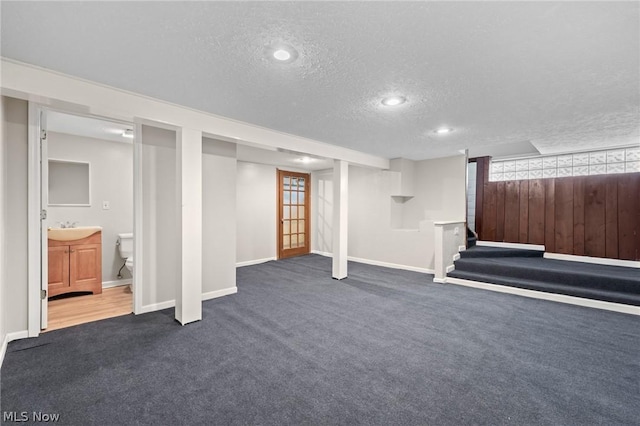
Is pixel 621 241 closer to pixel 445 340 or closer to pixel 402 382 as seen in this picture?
pixel 445 340

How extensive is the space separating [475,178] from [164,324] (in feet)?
21.1

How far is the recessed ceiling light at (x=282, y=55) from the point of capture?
183 cm

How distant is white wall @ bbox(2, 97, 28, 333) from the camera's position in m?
2.52

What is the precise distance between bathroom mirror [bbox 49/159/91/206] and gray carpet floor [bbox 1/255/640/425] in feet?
7.66

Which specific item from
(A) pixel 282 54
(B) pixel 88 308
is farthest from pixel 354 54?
(B) pixel 88 308

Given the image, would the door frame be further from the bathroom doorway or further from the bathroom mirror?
the bathroom mirror

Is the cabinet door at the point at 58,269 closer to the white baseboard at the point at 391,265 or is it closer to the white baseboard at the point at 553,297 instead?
the white baseboard at the point at 391,265

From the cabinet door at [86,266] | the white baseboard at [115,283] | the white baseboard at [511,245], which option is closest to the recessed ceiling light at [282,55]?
the cabinet door at [86,266]

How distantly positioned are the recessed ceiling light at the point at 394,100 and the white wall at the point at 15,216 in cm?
339

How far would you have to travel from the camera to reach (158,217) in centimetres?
333

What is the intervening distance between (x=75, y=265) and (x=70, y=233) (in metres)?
0.45

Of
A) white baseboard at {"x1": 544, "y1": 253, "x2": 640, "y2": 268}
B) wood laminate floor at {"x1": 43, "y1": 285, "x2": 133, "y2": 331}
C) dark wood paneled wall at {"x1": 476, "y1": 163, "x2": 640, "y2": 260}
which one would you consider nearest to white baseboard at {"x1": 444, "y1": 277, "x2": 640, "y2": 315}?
white baseboard at {"x1": 544, "y1": 253, "x2": 640, "y2": 268}

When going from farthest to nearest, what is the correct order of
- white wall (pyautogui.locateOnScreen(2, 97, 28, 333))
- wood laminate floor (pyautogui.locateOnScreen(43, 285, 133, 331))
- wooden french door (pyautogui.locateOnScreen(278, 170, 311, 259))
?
wooden french door (pyautogui.locateOnScreen(278, 170, 311, 259)) → wood laminate floor (pyautogui.locateOnScreen(43, 285, 133, 331)) → white wall (pyautogui.locateOnScreen(2, 97, 28, 333))

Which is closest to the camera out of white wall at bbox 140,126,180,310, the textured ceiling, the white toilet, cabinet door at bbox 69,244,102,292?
the textured ceiling
